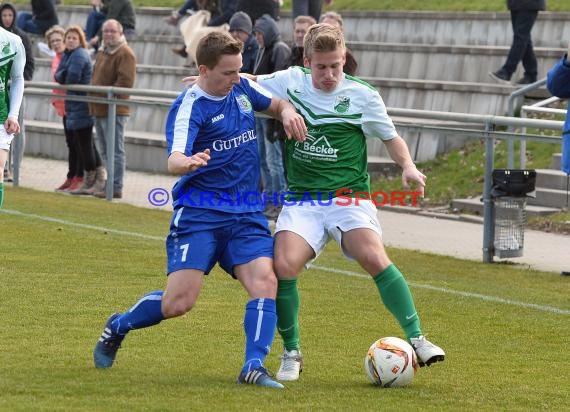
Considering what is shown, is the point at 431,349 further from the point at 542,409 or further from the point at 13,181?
the point at 13,181

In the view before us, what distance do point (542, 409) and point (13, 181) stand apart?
40.9ft

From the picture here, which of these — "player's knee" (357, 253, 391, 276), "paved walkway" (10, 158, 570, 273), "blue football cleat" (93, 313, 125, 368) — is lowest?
"paved walkway" (10, 158, 570, 273)

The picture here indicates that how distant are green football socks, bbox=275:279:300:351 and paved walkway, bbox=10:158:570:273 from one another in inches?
205

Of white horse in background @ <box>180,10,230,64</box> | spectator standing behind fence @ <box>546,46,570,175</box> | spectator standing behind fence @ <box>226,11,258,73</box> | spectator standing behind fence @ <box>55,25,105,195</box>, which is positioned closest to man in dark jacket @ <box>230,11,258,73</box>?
spectator standing behind fence @ <box>226,11,258,73</box>

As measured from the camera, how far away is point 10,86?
1054 cm

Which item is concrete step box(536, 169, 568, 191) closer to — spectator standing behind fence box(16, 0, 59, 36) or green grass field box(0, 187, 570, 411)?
green grass field box(0, 187, 570, 411)

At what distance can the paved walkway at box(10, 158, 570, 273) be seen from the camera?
12.7 meters

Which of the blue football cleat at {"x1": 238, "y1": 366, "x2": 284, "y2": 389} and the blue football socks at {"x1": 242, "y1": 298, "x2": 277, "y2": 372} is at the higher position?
the blue football socks at {"x1": 242, "y1": 298, "x2": 277, "y2": 372}

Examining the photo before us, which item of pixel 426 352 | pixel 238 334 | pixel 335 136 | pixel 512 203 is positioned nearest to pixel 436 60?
pixel 512 203

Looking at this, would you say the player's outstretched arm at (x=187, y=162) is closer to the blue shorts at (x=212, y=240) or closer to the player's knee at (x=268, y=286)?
the blue shorts at (x=212, y=240)

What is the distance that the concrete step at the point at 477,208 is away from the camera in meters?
14.9

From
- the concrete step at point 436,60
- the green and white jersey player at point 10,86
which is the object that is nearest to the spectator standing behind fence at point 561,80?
the green and white jersey player at point 10,86

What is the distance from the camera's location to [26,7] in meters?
30.1

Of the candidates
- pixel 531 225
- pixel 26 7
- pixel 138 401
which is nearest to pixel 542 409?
pixel 138 401
